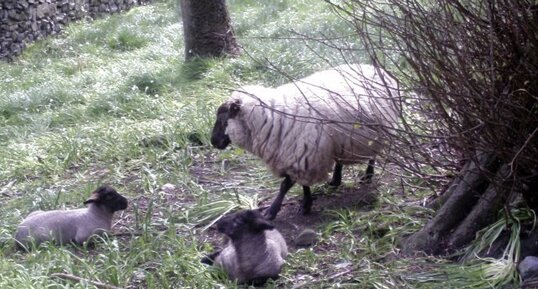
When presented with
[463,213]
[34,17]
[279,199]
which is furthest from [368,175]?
[34,17]

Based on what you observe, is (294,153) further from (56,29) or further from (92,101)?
(56,29)

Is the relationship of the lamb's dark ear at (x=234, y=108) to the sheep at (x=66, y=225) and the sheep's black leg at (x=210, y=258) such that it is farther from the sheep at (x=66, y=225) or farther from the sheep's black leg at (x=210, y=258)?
the sheep's black leg at (x=210, y=258)

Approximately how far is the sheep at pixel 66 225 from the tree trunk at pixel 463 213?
7.43ft

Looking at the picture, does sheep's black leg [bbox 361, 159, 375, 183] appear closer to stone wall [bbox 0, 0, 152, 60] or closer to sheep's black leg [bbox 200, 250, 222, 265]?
sheep's black leg [bbox 200, 250, 222, 265]

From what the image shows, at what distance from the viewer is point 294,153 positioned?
241 inches

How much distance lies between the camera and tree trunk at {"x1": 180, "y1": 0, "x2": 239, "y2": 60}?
11.3 metres

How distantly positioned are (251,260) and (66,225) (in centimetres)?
168

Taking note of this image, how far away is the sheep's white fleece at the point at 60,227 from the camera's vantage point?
19.7 feet

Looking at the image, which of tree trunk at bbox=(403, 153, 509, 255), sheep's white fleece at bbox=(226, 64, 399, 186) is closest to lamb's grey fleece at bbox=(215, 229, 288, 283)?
tree trunk at bbox=(403, 153, 509, 255)

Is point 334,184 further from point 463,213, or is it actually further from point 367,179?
point 463,213

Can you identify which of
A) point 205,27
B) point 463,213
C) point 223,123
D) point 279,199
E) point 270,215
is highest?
point 205,27

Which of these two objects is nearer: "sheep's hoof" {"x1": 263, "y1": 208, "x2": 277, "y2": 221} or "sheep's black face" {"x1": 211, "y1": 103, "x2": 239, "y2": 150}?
"sheep's hoof" {"x1": 263, "y1": 208, "x2": 277, "y2": 221}

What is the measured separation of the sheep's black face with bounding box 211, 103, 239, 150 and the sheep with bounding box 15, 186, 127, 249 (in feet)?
3.24

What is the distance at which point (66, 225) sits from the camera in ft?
19.9
